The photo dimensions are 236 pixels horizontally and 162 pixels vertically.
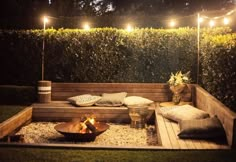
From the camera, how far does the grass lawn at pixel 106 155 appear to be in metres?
5.00


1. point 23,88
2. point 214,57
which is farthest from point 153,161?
point 23,88

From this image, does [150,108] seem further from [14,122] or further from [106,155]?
[106,155]

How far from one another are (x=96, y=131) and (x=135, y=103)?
7.28 feet

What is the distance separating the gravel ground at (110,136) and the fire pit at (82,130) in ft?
0.42

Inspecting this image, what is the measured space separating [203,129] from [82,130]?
7.17 ft

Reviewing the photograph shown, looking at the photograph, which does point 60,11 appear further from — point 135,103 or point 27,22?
point 135,103

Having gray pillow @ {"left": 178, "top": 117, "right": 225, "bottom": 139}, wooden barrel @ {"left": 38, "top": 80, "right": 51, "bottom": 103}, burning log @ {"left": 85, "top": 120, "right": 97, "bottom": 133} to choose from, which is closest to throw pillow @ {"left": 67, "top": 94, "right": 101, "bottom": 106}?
wooden barrel @ {"left": 38, "top": 80, "right": 51, "bottom": 103}

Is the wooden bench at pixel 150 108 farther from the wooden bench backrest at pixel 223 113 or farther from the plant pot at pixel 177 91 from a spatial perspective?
the plant pot at pixel 177 91

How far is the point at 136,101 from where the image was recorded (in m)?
8.74

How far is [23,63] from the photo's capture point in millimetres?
10922

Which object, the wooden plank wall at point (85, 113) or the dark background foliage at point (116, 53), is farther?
the dark background foliage at point (116, 53)

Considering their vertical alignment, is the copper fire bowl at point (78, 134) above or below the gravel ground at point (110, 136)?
above

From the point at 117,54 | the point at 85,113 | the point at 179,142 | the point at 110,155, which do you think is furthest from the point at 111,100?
the point at 110,155

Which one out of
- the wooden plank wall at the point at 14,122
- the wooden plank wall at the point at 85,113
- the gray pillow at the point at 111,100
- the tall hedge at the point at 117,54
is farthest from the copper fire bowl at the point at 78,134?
the tall hedge at the point at 117,54
